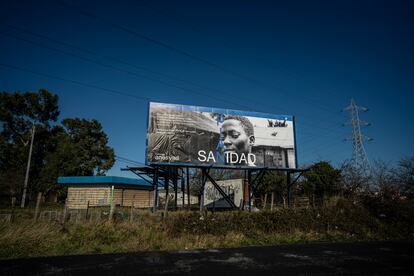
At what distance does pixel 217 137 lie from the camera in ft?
58.2

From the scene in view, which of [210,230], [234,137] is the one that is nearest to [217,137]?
[234,137]

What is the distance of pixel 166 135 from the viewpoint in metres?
16.5

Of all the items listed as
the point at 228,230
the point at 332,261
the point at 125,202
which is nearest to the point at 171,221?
the point at 228,230

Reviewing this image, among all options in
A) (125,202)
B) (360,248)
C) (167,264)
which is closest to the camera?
(167,264)

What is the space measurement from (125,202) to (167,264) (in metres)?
25.0

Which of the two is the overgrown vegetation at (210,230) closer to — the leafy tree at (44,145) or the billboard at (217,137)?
the billboard at (217,137)

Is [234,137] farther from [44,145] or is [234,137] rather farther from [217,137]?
[44,145]

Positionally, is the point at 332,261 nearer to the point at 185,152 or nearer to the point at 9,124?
the point at 185,152

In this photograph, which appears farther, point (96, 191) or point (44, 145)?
point (44, 145)

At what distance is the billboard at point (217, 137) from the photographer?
16.4 m

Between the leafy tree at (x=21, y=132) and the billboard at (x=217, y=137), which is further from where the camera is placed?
the leafy tree at (x=21, y=132)

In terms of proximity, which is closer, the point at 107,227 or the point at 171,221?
the point at 107,227

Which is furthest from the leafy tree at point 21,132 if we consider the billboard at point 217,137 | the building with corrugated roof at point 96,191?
the billboard at point 217,137

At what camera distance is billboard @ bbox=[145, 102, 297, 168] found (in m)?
16.4
